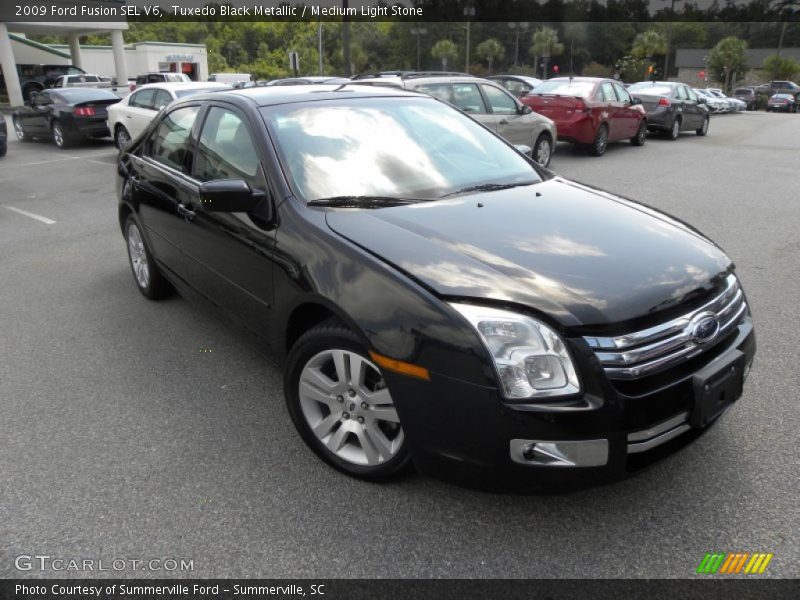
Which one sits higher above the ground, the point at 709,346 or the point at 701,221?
the point at 709,346

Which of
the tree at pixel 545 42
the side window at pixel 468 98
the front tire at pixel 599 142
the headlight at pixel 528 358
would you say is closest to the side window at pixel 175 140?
A: the headlight at pixel 528 358

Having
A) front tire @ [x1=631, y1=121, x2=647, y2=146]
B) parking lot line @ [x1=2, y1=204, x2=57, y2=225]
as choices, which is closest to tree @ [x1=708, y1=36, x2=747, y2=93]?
front tire @ [x1=631, y1=121, x2=647, y2=146]

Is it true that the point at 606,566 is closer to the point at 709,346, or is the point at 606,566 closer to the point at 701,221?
the point at 709,346

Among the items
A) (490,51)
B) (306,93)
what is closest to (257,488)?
(306,93)

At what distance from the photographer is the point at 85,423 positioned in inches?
131

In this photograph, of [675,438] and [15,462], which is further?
[15,462]

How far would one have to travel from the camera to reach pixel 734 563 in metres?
2.30

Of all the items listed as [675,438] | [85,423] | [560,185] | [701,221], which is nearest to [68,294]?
[85,423]

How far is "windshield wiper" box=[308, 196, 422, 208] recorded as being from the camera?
304 centimetres

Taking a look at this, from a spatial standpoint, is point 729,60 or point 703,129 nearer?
point 703,129

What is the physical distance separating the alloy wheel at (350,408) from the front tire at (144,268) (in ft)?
8.33

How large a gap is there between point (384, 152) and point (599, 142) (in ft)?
36.5

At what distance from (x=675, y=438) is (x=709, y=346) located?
1.24ft

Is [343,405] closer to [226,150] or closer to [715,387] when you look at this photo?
[715,387]
